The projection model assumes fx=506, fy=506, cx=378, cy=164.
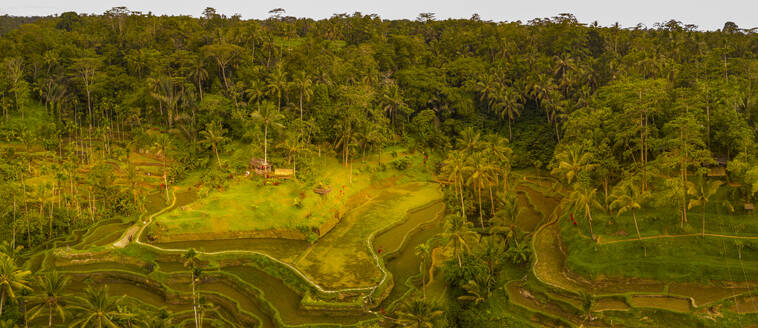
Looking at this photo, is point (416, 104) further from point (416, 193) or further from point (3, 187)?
point (3, 187)

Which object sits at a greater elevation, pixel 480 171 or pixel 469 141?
pixel 469 141

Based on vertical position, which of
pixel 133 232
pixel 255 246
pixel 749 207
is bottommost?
pixel 255 246

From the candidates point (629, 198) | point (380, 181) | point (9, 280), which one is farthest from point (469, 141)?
point (9, 280)

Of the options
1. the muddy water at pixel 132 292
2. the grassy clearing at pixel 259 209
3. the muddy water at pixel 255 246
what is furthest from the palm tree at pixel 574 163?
the muddy water at pixel 132 292

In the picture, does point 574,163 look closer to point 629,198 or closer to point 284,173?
point 629,198

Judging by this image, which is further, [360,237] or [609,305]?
[360,237]

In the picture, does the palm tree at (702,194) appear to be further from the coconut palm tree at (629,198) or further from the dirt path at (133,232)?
the dirt path at (133,232)

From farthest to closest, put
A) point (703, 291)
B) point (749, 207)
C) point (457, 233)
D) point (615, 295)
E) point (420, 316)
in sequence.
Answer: point (749, 207) → point (457, 233) → point (615, 295) → point (703, 291) → point (420, 316)

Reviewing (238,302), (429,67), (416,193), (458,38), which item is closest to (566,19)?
(458,38)
